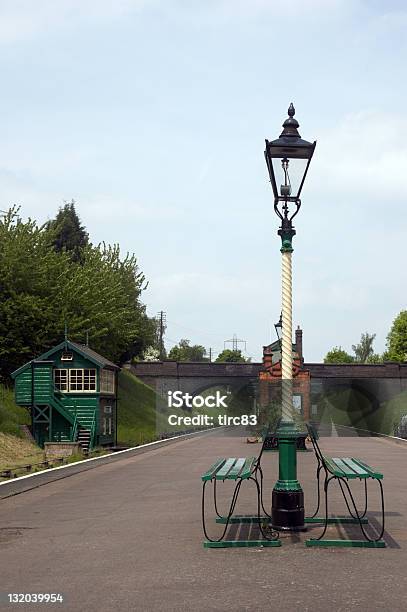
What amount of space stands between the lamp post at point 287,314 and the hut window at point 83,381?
27151 millimetres

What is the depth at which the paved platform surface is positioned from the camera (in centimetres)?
638

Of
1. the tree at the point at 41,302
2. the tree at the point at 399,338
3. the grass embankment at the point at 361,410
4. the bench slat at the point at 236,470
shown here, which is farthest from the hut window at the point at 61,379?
the tree at the point at 399,338

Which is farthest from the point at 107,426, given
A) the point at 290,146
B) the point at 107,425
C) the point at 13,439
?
the point at 290,146

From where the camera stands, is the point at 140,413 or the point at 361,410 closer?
the point at 140,413

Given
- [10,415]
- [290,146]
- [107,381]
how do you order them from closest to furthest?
[290,146]
[10,415]
[107,381]

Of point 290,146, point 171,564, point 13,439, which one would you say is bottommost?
point 13,439

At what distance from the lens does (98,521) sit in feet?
36.6

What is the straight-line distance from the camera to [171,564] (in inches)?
308

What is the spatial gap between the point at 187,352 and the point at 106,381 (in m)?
104

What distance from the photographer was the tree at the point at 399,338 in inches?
3778

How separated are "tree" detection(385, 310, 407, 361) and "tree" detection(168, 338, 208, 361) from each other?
4122 cm

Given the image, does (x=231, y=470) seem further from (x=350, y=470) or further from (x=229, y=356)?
(x=229, y=356)

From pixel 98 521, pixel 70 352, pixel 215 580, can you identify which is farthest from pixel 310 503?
pixel 70 352

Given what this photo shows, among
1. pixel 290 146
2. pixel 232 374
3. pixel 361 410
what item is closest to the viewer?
pixel 290 146
